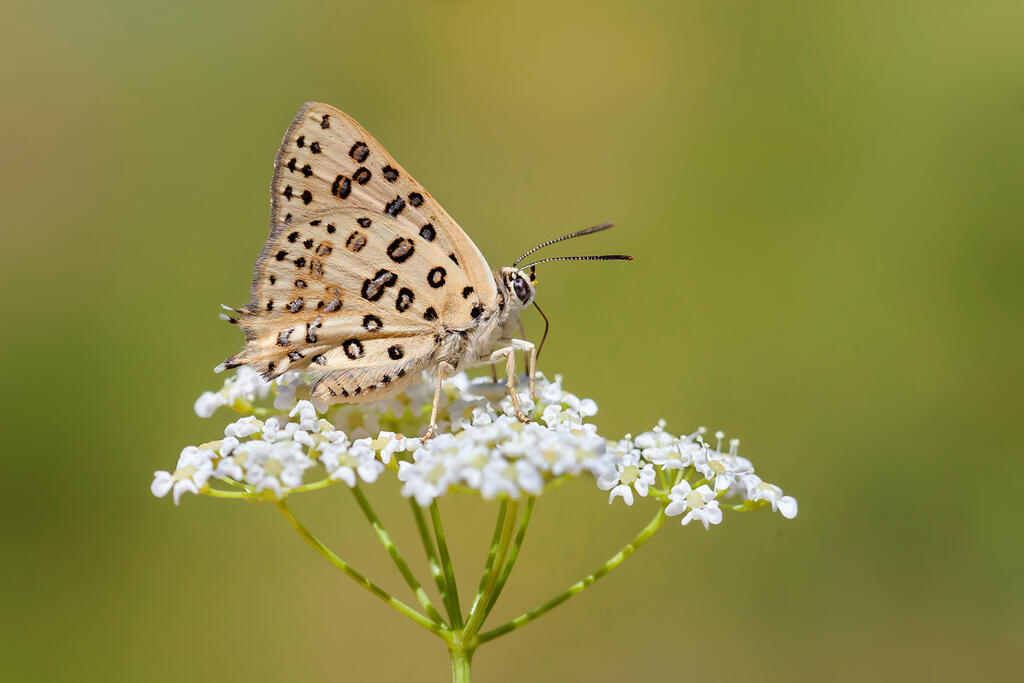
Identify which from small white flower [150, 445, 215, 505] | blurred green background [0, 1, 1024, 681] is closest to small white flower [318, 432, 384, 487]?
small white flower [150, 445, 215, 505]

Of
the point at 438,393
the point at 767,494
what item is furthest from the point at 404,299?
the point at 767,494

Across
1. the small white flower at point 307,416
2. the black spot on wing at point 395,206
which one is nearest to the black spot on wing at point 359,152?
the black spot on wing at point 395,206

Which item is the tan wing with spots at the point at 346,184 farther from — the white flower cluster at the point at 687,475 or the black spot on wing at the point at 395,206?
the white flower cluster at the point at 687,475

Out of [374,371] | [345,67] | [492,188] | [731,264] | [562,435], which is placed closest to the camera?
[562,435]

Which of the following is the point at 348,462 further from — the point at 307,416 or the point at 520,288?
the point at 520,288

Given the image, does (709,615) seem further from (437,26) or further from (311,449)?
(437,26)

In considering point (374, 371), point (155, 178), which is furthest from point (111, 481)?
point (374, 371)
